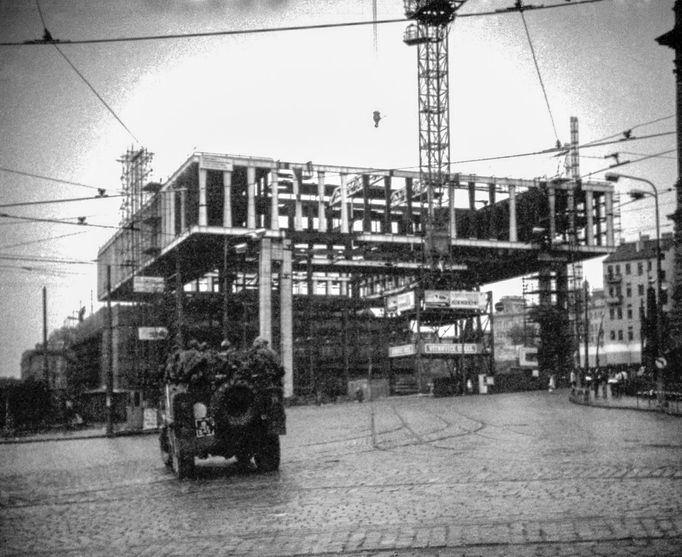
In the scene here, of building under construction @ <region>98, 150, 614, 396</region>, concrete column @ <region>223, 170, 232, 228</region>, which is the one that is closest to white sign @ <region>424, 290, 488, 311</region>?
building under construction @ <region>98, 150, 614, 396</region>

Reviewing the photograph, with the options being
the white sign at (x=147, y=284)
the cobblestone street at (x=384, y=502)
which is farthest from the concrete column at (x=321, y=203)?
the cobblestone street at (x=384, y=502)

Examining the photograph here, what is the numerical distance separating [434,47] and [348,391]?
27765 mm

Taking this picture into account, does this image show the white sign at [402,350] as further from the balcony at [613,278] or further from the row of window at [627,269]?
the row of window at [627,269]

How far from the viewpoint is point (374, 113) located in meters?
41.5

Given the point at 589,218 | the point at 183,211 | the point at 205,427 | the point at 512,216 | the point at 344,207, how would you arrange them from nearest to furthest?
the point at 205,427 → the point at 183,211 → the point at 344,207 → the point at 512,216 → the point at 589,218

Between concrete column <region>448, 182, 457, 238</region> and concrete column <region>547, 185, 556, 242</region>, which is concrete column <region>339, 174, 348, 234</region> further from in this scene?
concrete column <region>547, 185, 556, 242</region>

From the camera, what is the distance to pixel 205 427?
49.3ft

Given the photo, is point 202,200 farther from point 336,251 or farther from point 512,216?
point 512,216

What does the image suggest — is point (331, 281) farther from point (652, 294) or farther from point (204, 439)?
point (204, 439)

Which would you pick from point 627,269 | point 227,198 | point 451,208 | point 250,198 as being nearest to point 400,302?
point 451,208

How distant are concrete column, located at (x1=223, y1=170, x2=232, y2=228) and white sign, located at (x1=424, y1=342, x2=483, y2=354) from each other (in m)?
19.4

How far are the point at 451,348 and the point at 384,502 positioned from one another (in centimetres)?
6747

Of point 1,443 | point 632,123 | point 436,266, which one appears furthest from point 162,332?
point 632,123

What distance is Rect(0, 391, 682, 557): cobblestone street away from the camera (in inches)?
316
